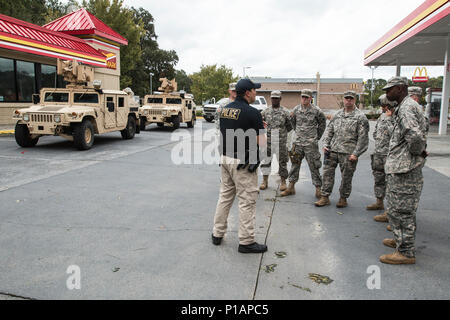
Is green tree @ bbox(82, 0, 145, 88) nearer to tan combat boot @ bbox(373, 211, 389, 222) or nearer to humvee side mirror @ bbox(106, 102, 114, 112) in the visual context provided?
humvee side mirror @ bbox(106, 102, 114, 112)

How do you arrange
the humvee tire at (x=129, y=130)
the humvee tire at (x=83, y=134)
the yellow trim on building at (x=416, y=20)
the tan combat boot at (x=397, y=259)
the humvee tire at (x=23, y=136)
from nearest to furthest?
the tan combat boot at (x=397, y=259) → the humvee tire at (x=83, y=134) → the humvee tire at (x=23, y=136) → the yellow trim on building at (x=416, y=20) → the humvee tire at (x=129, y=130)

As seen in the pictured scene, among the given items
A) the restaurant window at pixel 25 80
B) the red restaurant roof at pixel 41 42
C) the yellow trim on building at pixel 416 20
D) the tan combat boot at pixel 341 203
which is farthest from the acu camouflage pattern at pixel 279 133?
the restaurant window at pixel 25 80

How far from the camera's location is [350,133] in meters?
5.10

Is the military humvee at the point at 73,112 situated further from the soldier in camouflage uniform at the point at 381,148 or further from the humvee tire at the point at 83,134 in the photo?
the soldier in camouflage uniform at the point at 381,148

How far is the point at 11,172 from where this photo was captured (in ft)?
23.4

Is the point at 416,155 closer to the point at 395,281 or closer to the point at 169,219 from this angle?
the point at 395,281

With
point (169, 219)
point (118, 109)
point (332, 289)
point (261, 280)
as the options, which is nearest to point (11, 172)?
point (169, 219)

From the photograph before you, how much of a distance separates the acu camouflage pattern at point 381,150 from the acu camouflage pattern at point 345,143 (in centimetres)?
20

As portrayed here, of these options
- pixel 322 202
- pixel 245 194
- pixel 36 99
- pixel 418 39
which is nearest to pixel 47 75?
pixel 36 99

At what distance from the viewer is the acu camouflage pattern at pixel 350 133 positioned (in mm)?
4973

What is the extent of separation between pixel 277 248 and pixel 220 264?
74cm

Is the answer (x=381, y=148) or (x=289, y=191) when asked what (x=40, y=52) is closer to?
(x=289, y=191)
